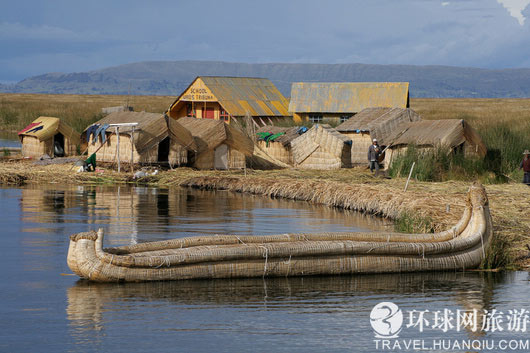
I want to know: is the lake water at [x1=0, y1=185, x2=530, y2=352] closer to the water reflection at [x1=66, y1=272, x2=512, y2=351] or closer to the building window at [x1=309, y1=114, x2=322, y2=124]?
the water reflection at [x1=66, y1=272, x2=512, y2=351]

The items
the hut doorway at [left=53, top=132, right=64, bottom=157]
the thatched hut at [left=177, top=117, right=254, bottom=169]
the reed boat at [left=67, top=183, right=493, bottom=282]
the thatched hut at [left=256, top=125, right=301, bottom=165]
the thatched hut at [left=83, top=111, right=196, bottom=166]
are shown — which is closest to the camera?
the reed boat at [left=67, top=183, right=493, bottom=282]

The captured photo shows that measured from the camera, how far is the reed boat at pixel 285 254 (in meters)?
10.6

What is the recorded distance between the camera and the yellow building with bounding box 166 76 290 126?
3894 cm

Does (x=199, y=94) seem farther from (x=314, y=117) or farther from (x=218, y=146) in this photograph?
(x=218, y=146)

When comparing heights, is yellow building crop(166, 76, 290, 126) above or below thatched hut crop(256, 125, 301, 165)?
above

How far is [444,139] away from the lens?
83.5 ft

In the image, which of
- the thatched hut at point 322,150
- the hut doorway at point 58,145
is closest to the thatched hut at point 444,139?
the thatched hut at point 322,150

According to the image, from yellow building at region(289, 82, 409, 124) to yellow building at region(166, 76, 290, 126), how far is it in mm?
816

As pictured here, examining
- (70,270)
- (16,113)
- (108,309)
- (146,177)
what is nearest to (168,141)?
(146,177)

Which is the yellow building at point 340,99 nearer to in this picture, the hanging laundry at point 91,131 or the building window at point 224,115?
the building window at point 224,115

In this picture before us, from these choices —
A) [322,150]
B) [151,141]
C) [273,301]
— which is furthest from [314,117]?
[273,301]

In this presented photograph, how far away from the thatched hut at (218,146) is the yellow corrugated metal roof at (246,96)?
27.5ft

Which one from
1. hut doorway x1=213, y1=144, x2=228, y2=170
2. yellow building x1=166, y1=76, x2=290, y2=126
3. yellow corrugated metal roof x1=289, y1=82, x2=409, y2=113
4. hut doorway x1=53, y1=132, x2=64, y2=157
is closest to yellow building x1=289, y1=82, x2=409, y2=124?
yellow corrugated metal roof x1=289, y1=82, x2=409, y2=113

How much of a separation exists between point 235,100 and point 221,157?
10.5 m
